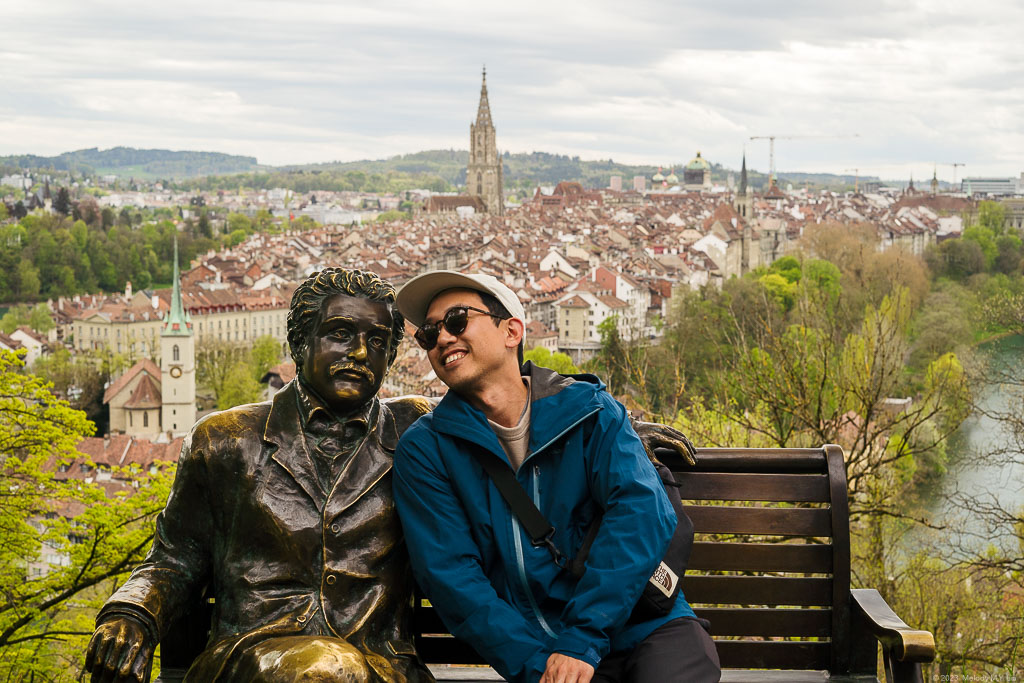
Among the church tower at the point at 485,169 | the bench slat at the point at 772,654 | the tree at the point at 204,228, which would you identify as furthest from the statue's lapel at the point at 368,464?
the church tower at the point at 485,169

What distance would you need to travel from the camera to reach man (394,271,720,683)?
2.43m

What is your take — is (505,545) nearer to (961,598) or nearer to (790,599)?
(790,599)

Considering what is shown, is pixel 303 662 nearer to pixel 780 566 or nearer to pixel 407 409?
pixel 407 409

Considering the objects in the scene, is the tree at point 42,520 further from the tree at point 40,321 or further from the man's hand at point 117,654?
the tree at point 40,321

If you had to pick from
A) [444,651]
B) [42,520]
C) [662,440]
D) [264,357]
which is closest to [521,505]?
[662,440]

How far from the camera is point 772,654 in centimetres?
329

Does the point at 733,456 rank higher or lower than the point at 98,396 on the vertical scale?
higher

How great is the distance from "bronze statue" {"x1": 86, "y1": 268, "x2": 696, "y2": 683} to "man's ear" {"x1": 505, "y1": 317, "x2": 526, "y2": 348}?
0.91 ft

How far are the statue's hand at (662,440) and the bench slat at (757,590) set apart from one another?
44cm

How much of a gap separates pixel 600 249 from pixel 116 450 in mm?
46261

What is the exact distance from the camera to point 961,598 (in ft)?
39.9

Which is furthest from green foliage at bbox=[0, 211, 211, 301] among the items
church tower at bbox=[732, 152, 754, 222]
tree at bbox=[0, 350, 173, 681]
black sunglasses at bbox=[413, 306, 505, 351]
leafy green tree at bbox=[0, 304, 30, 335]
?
black sunglasses at bbox=[413, 306, 505, 351]

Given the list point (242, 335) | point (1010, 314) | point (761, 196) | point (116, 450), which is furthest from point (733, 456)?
point (761, 196)

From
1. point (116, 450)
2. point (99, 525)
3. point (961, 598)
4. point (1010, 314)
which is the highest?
point (1010, 314)
